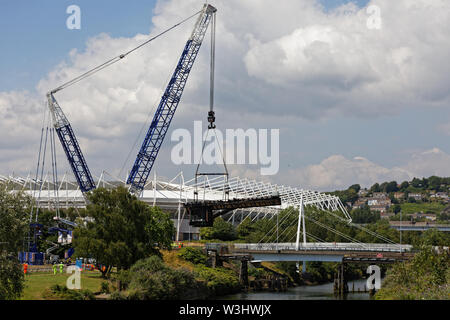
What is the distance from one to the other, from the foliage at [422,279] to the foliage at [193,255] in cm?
2706

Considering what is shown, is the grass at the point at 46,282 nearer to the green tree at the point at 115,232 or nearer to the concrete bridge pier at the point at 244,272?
the green tree at the point at 115,232

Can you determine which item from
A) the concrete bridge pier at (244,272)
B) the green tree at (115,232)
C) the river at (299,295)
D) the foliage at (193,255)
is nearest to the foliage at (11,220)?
the green tree at (115,232)

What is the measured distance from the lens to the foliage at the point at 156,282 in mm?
54156

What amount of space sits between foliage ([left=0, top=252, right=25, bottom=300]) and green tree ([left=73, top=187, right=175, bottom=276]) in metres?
19.3

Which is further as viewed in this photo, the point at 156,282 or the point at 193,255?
the point at 193,255

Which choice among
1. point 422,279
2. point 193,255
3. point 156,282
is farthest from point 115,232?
point 422,279

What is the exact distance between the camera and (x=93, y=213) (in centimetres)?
6469

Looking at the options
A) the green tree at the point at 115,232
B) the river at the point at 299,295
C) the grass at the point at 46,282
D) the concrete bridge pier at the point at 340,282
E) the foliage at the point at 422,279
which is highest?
the green tree at the point at 115,232

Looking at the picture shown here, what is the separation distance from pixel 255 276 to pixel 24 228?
36.4 meters

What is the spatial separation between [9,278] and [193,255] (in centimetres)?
4195

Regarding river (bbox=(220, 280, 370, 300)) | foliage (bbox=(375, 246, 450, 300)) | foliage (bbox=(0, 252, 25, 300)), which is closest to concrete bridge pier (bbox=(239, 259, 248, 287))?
river (bbox=(220, 280, 370, 300))

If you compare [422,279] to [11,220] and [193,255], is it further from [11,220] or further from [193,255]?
[11,220]

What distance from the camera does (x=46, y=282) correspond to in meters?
56.8
